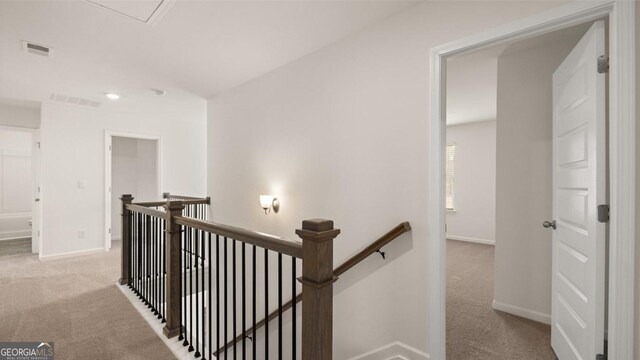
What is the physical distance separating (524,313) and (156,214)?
3.47 m

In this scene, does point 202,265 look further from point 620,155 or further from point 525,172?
point 525,172

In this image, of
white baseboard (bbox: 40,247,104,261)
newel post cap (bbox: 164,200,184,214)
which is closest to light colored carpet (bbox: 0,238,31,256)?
white baseboard (bbox: 40,247,104,261)

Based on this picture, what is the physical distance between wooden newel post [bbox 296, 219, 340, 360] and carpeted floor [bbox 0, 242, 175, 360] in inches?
53.3

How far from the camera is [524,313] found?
2.77m

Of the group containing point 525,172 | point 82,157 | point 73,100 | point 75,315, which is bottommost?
point 75,315

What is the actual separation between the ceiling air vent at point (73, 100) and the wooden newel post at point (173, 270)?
3691 mm

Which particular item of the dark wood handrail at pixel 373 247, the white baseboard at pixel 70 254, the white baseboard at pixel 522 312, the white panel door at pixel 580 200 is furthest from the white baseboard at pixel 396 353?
the white baseboard at pixel 70 254

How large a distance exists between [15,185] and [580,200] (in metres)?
9.48

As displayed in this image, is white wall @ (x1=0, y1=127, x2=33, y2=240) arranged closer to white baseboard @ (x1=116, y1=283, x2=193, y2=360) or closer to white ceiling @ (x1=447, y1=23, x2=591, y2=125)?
white baseboard @ (x1=116, y1=283, x2=193, y2=360)

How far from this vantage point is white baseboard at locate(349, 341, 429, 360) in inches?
79.2

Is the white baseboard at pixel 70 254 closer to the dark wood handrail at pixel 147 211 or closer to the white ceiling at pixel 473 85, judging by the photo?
the dark wood handrail at pixel 147 211

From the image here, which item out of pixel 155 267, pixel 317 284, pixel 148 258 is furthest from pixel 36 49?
pixel 317 284

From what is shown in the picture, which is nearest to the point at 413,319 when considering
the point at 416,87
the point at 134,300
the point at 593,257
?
the point at 593,257

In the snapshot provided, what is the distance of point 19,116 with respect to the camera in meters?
4.76
